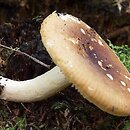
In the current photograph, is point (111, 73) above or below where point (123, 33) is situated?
below

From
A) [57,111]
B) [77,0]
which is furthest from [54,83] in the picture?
[77,0]

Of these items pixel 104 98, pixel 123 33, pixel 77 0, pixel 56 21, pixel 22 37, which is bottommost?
pixel 104 98

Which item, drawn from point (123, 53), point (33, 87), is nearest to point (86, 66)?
point (33, 87)

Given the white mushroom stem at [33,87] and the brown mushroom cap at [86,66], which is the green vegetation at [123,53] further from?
the white mushroom stem at [33,87]

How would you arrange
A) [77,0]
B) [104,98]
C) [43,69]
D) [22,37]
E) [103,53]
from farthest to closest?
[77,0], [22,37], [43,69], [103,53], [104,98]

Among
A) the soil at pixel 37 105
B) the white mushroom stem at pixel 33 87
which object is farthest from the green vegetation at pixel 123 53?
the white mushroom stem at pixel 33 87

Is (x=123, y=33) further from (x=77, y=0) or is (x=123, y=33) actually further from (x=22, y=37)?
(x=22, y=37)
